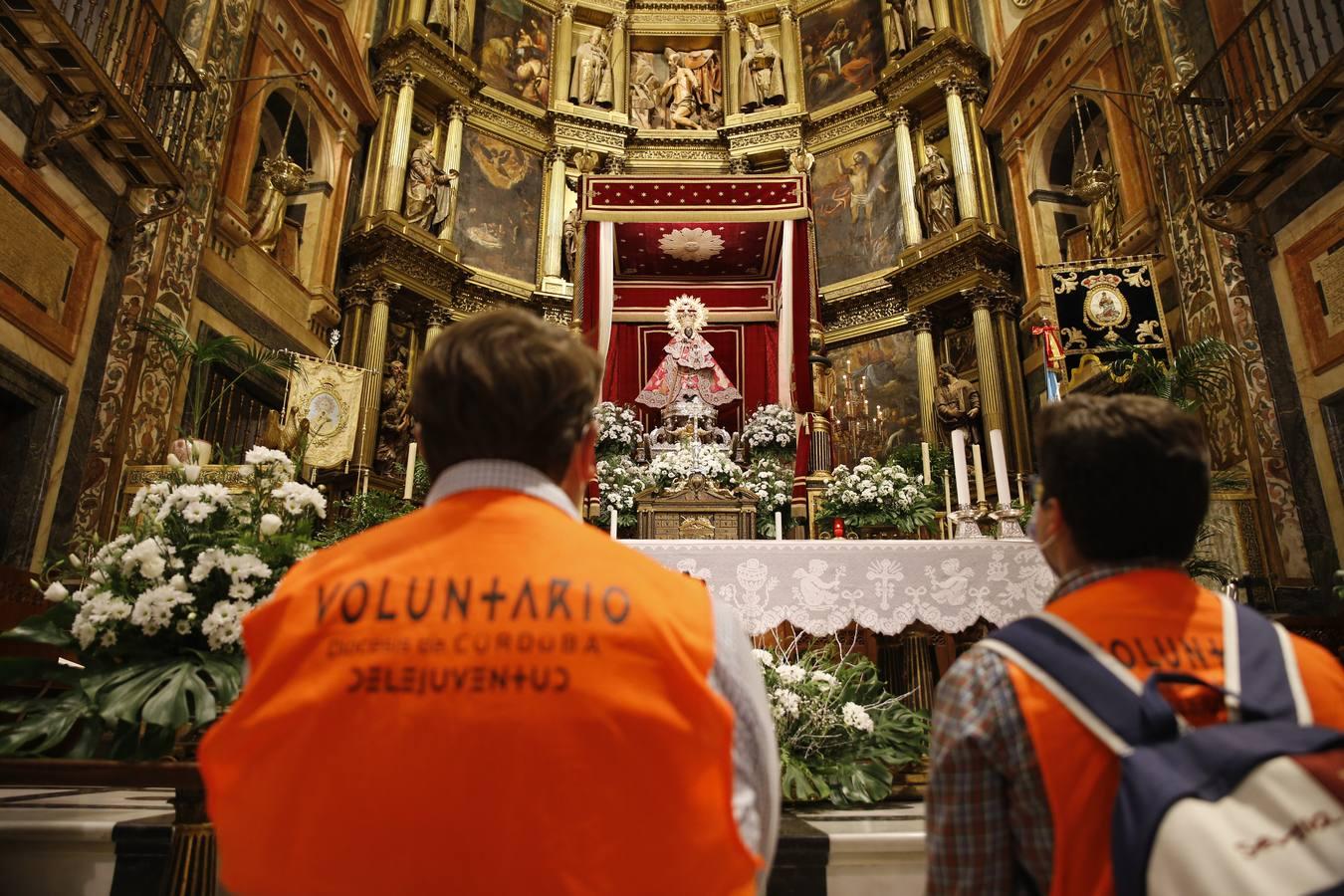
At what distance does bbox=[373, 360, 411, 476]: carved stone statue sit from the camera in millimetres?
11141

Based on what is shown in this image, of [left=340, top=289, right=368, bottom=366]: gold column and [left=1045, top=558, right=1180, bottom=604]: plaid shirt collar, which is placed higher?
[left=340, top=289, right=368, bottom=366]: gold column

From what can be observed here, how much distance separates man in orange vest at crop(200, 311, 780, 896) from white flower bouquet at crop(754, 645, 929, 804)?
2.21m

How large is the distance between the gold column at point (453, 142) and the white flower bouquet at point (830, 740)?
436 inches

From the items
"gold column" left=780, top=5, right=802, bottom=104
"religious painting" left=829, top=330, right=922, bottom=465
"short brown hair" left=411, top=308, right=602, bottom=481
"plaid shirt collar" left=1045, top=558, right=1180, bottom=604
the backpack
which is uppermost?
"gold column" left=780, top=5, right=802, bottom=104

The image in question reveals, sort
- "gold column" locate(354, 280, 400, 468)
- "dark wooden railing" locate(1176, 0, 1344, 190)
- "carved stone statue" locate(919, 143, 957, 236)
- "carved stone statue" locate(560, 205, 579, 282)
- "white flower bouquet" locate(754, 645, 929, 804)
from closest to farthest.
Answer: "white flower bouquet" locate(754, 645, 929, 804) → "dark wooden railing" locate(1176, 0, 1344, 190) → "gold column" locate(354, 280, 400, 468) → "carved stone statue" locate(919, 143, 957, 236) → "carved stone statue" locate(560, 205, 579, 282)

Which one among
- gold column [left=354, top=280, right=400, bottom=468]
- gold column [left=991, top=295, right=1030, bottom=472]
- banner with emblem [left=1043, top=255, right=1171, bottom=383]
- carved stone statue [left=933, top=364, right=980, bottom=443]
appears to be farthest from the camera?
carved stone statue [left=933, top=364, right=980, bottom=443]

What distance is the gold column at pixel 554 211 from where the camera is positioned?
13852 mm

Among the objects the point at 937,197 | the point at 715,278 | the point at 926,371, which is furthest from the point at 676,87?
the point at 926,371

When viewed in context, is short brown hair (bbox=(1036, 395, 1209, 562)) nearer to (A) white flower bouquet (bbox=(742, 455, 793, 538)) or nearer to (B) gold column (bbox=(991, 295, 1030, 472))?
(A) white flower bouquet (bbox=(742, 455, 793, 538))

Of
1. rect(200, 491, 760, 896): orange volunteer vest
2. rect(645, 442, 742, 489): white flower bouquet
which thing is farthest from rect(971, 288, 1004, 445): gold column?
rect(200, 491, 760, 896): orange volunteer vest

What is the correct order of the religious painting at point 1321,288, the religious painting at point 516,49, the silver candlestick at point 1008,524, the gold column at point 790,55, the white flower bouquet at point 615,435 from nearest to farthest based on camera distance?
1. the silver candlestick at point 1008,524
2. the religious painting at point 1321,288
3. the white flower bouquet at point 615,435
4. the religious painting at point 516,49
5. the gold column at point 790,55

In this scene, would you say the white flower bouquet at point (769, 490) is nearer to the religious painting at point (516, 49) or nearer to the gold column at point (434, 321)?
the gold column at point (434, 321)

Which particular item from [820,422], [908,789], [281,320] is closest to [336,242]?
[281,320]

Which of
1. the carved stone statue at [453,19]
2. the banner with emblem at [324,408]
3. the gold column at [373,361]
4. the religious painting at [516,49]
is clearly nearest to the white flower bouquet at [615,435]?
the banner with emblem at [324,408]
